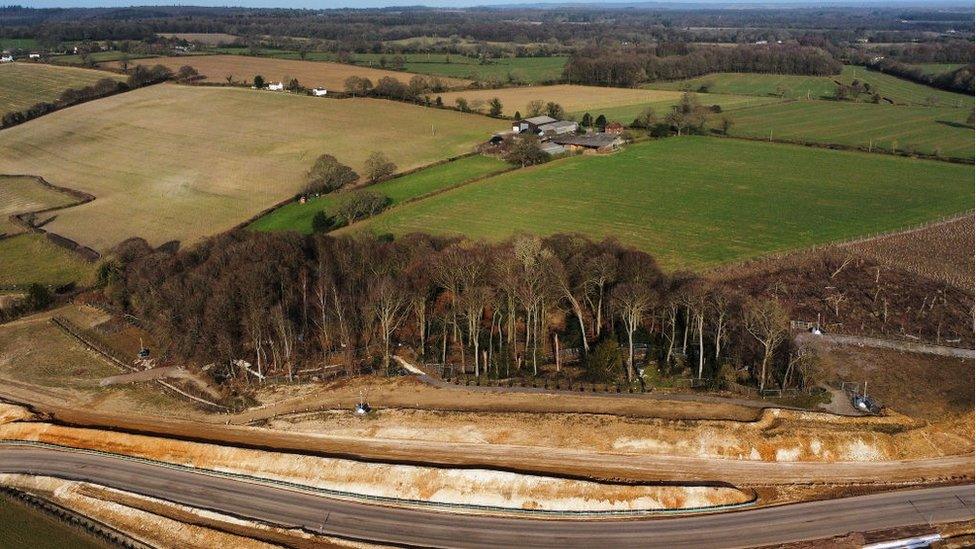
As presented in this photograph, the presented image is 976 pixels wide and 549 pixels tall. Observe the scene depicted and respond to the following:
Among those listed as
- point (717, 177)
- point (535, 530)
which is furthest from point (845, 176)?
point (535, 530)

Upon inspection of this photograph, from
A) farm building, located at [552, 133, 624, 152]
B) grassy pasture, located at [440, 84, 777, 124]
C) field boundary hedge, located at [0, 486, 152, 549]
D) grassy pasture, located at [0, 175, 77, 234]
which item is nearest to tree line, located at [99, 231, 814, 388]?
field boundary hedge, located at [0, 486, 152, 549]

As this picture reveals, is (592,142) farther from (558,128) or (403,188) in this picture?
(403,188)

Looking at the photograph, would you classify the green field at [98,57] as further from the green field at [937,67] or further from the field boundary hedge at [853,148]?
the green field at [937,67]

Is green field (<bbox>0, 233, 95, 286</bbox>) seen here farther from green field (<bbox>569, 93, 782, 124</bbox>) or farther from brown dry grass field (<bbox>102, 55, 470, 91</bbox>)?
green field (<bbox>569, 93, 782, 124</bbox>)

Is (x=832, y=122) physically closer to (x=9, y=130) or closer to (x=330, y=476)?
(x=330, y=476)

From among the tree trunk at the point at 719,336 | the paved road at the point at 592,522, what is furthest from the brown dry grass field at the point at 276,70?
the paved road at the point at 592,522

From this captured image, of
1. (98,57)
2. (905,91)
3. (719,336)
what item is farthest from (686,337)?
(98,57)
